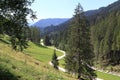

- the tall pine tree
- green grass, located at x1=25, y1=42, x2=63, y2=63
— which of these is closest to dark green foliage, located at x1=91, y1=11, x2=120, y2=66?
green grass, located at x1=25, y1=42, x2=63, y2=63

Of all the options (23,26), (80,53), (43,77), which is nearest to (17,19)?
(23,26)

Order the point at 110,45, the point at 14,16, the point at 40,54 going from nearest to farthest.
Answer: the point at 14,16, the point at 110,45, the point at 40,54

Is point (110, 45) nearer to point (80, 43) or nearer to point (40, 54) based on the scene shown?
point (40, 54)

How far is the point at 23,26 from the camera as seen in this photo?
16.4 meters

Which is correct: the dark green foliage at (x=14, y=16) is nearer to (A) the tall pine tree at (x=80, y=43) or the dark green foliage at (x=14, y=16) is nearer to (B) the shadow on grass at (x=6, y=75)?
(B) the shadow on grass at (x=6, y=75)

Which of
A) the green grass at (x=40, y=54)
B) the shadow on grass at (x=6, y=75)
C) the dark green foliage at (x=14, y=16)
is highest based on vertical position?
the dark green foliage at (x=14, y=16)

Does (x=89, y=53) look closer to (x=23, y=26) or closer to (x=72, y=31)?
(x=72, y=31)

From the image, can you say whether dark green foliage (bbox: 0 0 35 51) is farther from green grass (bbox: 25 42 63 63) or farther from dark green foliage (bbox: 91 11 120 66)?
green grass (bbox: 25 42 63 63)

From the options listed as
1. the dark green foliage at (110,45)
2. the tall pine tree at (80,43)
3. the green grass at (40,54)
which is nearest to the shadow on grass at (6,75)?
the tall pine tree at (80,43)

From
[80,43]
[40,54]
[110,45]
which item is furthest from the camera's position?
[40,54]

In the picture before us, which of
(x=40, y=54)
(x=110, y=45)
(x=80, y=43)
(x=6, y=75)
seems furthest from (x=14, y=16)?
(x=40, y=54)

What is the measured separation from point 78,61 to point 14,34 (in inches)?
1093

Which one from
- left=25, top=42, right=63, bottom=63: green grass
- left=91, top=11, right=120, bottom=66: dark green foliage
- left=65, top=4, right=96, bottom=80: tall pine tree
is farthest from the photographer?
left=25, top=42, right=63, bottom=63: green grass

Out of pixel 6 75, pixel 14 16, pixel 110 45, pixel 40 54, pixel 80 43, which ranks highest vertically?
pixel 14 16
